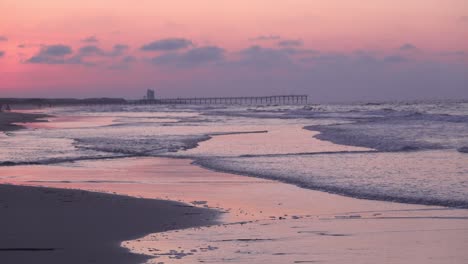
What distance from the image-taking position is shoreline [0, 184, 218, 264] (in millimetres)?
7582

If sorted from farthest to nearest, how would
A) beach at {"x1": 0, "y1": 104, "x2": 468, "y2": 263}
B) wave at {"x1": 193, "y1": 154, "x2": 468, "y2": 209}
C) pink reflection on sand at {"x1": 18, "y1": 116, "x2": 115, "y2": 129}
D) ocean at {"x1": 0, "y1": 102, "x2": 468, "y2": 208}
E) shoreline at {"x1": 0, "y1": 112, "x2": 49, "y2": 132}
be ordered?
pink reflection on sand at {"x1": 18, "y1": 116, "x2": 115, "y2": 129} → shoreline at {"x1": 0, "y1": 112, "x2": 49, "y2": 132} → ocean at {"x1": 0, "y1": 102, "x2": 468, "y2": 208} → wave at {"x1": 193, "y1": 154, "x2": 468, "y2": 209} → beach at {"x1": 0, "y1": 104, "x2": 468, "y2": 263}

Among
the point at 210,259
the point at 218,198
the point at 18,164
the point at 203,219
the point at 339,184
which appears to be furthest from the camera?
the point at 18,164

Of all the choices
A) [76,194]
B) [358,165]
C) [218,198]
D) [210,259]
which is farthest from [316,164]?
[210,259]

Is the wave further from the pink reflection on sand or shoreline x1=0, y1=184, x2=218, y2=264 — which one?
the pink reflection on sand

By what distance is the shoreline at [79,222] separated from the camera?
7.58m

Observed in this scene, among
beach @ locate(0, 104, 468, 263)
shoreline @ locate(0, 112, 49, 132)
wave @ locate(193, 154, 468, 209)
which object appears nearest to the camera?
beach @ locate(0, 104, 468, 263)

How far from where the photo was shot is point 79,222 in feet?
31.3

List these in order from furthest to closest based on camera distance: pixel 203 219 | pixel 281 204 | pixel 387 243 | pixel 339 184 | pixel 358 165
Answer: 1. pixel 358 165
2. pixel 339 184
3. pixel 281 204
4. pixel 203 219
5. pixel 387 243

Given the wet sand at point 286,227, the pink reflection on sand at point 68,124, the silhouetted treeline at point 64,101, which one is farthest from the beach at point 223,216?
the silhouetted treeline at point 64,101

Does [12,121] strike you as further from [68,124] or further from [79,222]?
[79,222]

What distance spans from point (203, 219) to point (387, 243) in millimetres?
2854

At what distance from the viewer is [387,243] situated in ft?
26.6

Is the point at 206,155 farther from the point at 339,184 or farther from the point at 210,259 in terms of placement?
the point at 210,259

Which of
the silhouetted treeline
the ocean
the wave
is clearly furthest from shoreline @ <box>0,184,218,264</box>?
the silhouetted treeline
